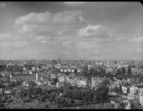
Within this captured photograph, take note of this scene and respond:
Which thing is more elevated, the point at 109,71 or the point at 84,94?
the point at 109,71

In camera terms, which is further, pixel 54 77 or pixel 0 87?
pixel 54 77

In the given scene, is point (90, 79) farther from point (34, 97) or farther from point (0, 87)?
point (0, 87)

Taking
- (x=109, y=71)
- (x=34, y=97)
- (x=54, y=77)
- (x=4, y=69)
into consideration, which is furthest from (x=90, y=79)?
(x=4, y=69)

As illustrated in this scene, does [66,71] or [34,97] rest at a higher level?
[66,71]

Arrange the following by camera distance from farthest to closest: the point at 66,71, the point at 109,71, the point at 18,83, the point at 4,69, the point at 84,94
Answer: the point at 109,71 < the point at 66,71 < the point at 18,83 < the point at 84,94 < the point at 4,69

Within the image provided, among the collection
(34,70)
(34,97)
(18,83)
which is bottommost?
(34,97)

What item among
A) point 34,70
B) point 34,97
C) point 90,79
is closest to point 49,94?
point 34,97

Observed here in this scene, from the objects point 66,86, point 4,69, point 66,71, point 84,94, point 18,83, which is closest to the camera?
point 4,69

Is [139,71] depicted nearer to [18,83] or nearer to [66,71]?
[66,71]

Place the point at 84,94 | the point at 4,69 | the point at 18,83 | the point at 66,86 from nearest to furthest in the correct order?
the point at 4,69 → the point at 84,94 → the point at 18,83 → the point at 66,86
